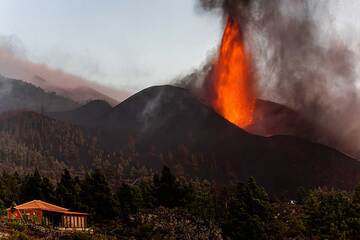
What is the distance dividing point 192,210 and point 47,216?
24331 mm

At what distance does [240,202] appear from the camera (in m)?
67.6

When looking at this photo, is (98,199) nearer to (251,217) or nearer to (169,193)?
(169,193)

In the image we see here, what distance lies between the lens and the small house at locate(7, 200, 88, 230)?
61.9m

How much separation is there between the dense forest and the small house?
316 centimetres

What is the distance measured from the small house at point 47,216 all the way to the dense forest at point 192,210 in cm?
316

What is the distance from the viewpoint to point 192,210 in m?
80.0

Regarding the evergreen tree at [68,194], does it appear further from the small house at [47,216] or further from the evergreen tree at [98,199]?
the small house at [47,216]

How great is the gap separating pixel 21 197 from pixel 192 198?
28.4m

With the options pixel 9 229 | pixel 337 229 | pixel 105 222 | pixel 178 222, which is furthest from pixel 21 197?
pixel 337 229

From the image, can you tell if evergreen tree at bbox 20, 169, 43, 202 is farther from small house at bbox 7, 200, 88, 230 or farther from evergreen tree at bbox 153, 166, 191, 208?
evergreen tree at bbox 153, 166, 191, 208

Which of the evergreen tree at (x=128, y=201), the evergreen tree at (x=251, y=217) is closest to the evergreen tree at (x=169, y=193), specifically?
the evergreen tree at (x=128, y=201)

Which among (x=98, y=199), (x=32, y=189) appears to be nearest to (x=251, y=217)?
(x=98, y=199)

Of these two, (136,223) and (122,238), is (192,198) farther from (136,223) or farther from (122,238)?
(122,238)

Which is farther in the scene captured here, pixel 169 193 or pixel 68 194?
pixel 169 193
